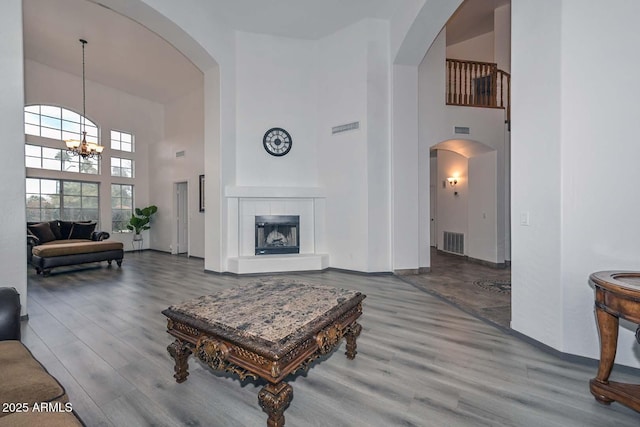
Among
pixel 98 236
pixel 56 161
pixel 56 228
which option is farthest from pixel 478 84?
Result: pixel 56 161

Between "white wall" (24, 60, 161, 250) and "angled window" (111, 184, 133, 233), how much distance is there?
0.16 metres

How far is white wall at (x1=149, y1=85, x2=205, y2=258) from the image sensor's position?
766 cm

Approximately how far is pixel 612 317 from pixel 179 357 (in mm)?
2653

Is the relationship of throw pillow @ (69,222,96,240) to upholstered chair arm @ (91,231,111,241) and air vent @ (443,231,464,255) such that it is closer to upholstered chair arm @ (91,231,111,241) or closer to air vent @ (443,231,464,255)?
upholstered chair arm @ (91,231,111,241)

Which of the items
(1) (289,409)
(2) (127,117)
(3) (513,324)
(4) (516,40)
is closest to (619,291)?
(3) (513,324)

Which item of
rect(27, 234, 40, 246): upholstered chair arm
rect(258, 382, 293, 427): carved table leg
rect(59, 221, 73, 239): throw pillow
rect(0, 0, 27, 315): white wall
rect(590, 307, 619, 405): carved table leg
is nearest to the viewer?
rect(258, 382, 293, 427): carved table leg

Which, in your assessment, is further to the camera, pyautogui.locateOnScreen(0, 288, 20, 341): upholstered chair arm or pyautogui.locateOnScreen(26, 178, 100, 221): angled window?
pyautogui.locateOnScreen(26, 178, 100, 221): angled window

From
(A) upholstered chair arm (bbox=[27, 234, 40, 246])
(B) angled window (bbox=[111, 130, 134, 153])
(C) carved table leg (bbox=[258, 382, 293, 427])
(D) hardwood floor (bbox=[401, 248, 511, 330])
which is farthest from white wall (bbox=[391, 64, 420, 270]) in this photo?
(B) angled window (bbox=[111, 130, 134, 153])

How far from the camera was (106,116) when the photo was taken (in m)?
7.84

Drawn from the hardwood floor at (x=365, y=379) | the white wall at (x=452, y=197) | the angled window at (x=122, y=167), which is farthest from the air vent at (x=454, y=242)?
the angled window at (x=122, y=167)

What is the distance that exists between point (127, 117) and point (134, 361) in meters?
8.15

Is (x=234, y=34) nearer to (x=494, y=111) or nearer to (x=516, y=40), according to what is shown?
(x=516, y=40)

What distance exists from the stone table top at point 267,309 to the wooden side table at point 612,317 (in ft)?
4.82

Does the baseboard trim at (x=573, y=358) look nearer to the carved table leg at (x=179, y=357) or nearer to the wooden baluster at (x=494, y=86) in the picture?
the carved table leg at (x=179, y=357)
